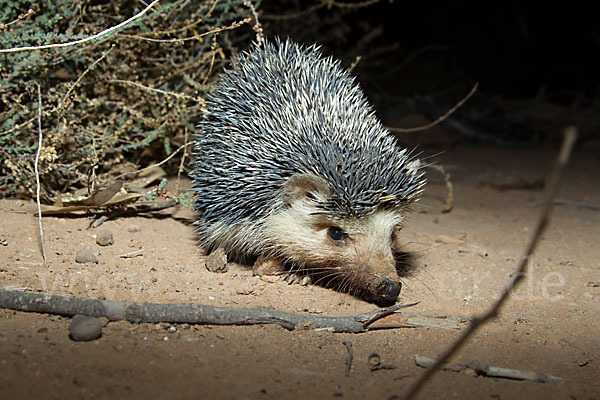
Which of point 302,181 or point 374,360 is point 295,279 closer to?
point 302,181

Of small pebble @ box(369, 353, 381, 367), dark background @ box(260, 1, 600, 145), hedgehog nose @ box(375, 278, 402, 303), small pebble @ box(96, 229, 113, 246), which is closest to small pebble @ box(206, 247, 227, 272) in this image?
small pebble @ box(96, 229, 113, 246)

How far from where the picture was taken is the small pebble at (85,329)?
9.98 ft

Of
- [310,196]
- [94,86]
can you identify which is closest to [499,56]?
[94,86]

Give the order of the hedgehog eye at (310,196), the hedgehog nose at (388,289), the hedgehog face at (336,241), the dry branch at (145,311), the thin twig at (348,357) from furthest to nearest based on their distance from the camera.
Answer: the hedgehog eye at (310,196) < the hedgehog face at (336,241) < the hedgehog nose at (388,289) < the dry branch at (145,311) < the thin twig at (348,357)

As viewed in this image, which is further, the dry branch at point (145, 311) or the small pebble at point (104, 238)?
the small pebble at point (104, 238)

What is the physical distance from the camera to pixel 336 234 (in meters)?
4.17

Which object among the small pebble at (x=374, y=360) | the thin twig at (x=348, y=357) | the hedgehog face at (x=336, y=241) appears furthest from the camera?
the hedgehog face at (x=336, y=241)

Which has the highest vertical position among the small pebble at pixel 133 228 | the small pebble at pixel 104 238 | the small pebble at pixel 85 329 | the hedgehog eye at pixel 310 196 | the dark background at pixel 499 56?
the dark background at pixel 499 56

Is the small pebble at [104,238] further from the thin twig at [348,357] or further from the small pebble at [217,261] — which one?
the thin twig at [348,357]

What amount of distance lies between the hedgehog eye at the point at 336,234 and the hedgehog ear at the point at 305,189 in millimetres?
257

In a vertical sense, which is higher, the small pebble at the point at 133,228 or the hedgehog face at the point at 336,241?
the hedgehog face at the point at 336,241

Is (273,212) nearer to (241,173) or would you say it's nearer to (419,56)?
(241,173)

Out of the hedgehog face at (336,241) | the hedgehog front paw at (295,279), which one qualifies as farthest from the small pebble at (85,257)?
the hedgehog front paw at (295,279)

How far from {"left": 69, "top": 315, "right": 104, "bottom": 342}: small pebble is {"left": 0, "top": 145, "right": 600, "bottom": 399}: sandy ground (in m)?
0.05
